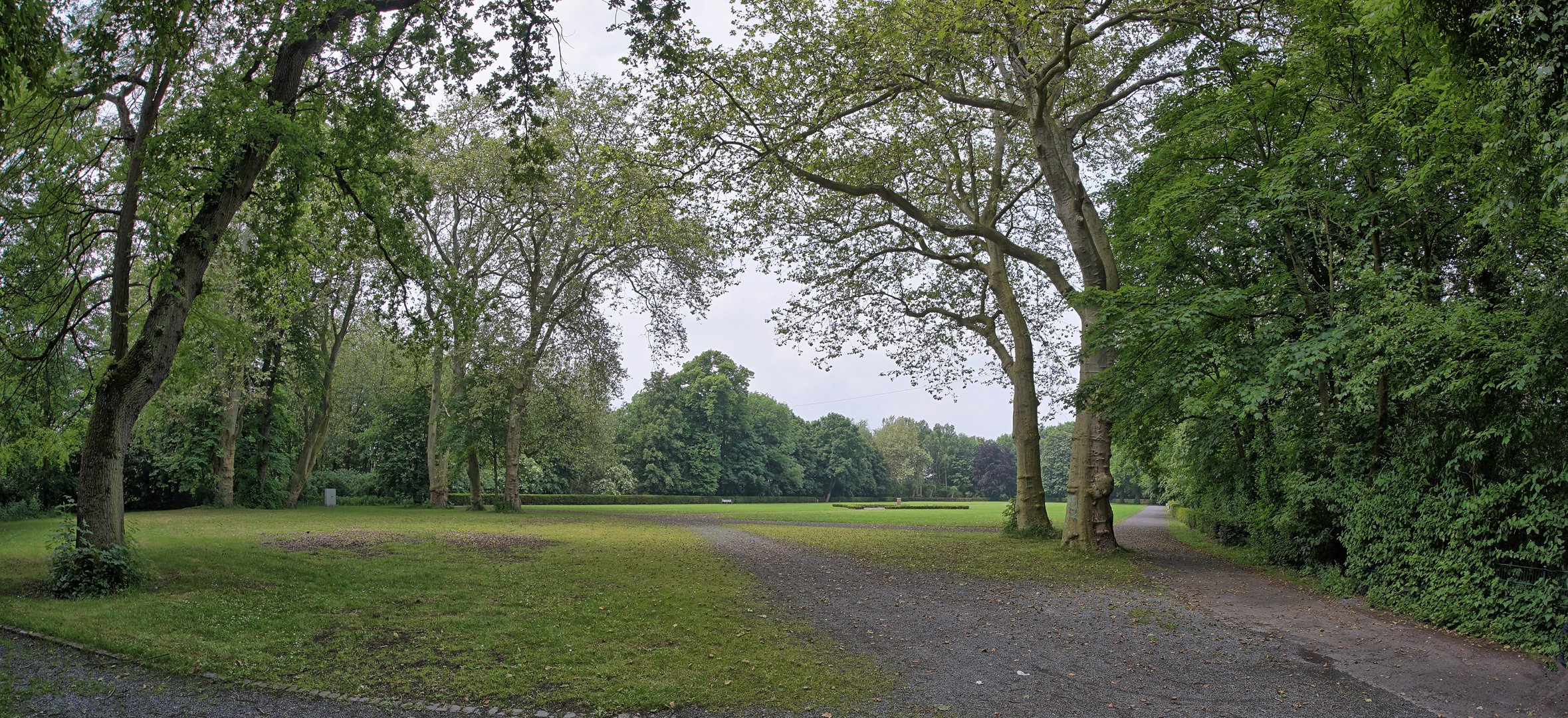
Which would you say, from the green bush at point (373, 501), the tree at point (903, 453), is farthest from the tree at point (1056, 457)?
the green bush at point (373, 501)

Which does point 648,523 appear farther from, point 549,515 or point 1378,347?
point 1378,347

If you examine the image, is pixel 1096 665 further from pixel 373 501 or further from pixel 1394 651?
pixel 373 501

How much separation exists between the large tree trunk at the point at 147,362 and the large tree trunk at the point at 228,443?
77.0 ft

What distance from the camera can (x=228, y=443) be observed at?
31.0 m

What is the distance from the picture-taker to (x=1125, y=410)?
13.8 metres

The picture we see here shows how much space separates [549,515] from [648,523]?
6.36 metres

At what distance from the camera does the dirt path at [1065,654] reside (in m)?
5.83

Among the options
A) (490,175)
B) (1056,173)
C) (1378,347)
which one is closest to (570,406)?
(490,175)

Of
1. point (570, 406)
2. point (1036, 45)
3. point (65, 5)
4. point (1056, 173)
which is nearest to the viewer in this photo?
point (65, 5)

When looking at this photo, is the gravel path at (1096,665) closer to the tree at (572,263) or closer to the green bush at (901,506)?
the tree at (572,263)

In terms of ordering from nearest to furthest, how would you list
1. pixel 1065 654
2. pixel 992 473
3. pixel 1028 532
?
pixel 1065 654 → pixel 1028 532 → pixel 992 473

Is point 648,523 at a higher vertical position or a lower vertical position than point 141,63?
lower

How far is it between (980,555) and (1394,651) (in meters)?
9.22

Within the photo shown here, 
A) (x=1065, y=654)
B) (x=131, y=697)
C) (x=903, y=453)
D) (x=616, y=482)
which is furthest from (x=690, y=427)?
(x=131, y=697)
